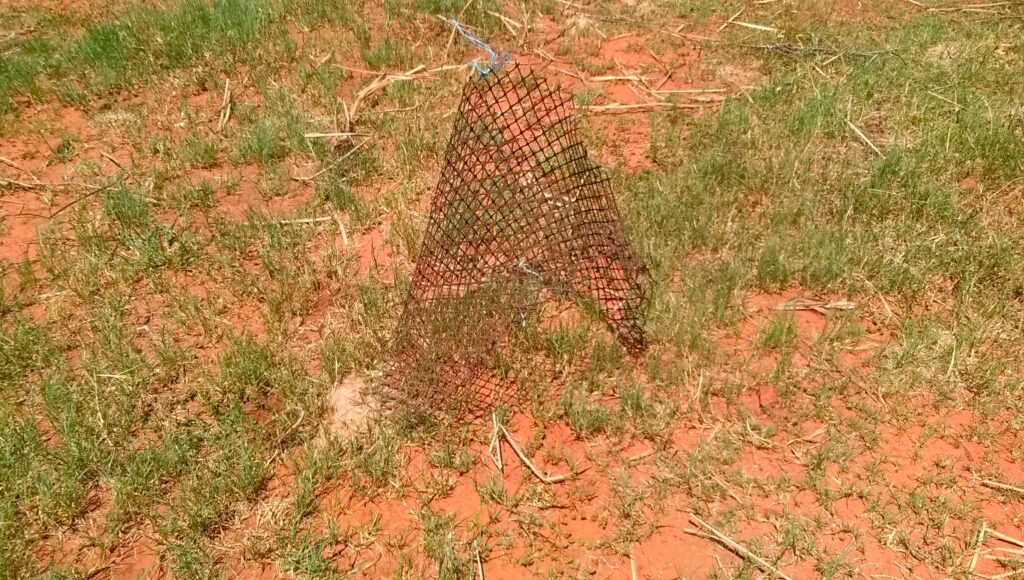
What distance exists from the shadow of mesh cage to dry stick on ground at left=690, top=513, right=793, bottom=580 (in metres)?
0.92

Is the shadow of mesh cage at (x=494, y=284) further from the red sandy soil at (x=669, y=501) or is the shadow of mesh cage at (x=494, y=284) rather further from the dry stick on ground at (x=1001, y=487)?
the dry stick on ground at (x=1001, y=487)

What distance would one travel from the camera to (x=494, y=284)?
3.54m

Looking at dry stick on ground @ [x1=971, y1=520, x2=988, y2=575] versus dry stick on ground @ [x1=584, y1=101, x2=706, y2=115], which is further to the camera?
dry stick on ground @ [x1=584, y1=101, x2=706, y2=115]

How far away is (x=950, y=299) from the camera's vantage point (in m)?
3.70

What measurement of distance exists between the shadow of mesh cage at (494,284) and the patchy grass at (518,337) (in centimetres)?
12

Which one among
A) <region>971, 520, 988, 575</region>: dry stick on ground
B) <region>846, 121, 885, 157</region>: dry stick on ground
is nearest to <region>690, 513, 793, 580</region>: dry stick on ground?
<region>971, 520, 988, 575</region>: dry stick on ground

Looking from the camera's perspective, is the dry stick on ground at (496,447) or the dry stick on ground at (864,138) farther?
the dry stick on ground at (864,138)

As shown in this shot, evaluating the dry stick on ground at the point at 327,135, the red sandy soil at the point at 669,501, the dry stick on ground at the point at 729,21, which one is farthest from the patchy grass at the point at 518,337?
the dry stick on ground at the point at 729,21

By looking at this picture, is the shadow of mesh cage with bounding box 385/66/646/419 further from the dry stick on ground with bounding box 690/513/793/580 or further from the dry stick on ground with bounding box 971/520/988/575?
the dry stick on ground with bounding box 971/520/988/575

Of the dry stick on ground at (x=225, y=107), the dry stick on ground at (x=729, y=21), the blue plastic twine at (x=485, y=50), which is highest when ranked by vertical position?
the dry stick on ground at (x=729, y=21)

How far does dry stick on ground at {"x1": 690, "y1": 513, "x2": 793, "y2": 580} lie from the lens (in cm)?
255

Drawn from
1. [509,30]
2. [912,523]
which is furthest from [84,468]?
[509,30]

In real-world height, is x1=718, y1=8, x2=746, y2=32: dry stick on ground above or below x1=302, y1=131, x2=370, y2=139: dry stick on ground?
above

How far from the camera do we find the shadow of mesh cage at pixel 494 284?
3.16 m
